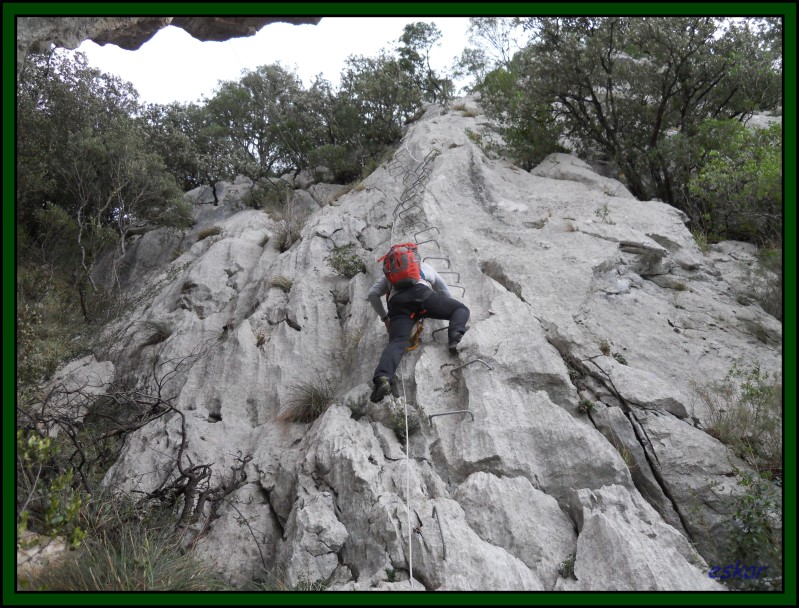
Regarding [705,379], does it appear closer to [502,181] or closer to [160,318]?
[502,181]

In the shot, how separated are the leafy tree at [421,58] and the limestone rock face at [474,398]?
36.9ft

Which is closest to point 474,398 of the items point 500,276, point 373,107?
point 500,276

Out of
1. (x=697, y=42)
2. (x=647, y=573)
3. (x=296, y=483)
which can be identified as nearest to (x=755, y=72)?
(x=697, y=42)

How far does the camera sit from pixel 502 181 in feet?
43.0

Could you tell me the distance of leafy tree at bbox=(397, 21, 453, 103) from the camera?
22469 mm

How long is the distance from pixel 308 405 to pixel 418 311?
7.03 ft

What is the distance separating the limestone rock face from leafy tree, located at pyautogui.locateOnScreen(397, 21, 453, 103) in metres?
11.2

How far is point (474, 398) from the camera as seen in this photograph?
23.3ft

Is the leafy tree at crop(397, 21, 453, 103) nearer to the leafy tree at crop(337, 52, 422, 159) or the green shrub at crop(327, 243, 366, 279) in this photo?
the leafy tree at crop(337, 52, 422, 159)

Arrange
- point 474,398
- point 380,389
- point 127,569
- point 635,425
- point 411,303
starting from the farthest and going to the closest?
point 411,303 → point 380,389 → point 474,398 → point 635,425 → point 127,569

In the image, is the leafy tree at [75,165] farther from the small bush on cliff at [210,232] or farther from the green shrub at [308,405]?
the green shrub at [308,405]

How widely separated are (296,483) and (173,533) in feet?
4.75

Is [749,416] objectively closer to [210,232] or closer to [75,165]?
[210,232]

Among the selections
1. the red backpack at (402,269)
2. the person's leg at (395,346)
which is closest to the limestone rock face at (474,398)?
the person's leg at (395,346)
